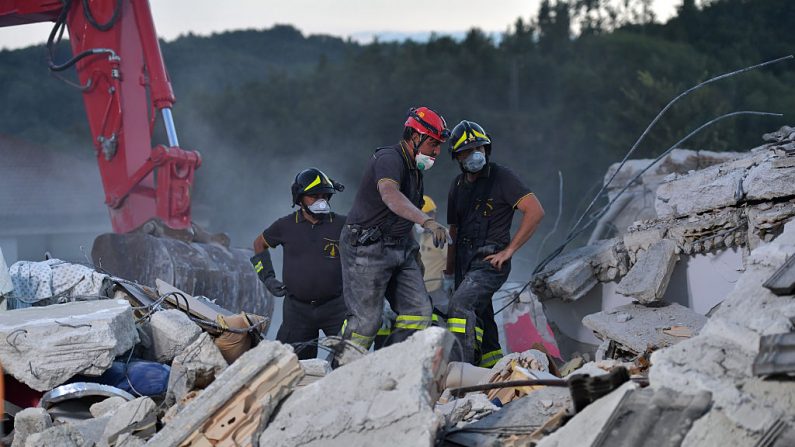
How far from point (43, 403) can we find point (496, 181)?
3.36m

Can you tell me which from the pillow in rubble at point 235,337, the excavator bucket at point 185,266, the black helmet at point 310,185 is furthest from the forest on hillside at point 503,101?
the pillow in rubble at point 235,337

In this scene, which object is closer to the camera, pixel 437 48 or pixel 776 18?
pixel 776 18

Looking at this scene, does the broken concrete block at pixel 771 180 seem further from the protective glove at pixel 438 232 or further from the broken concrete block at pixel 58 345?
the broken concrete block at pixel 58 345

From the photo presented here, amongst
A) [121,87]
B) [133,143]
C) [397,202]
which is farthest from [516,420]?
[121,87]

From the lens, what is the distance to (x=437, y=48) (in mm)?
32688

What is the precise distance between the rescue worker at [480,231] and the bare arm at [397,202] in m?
0.96

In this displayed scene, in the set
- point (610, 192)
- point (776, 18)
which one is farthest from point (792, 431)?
point (776, 18)

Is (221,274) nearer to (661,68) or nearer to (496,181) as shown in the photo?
(496,181)

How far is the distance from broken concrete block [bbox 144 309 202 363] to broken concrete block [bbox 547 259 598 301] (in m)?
3.01

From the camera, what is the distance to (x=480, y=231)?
740 centimetres

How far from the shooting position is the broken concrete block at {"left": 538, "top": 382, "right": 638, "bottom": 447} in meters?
3.78

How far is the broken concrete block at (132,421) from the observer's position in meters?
4.93

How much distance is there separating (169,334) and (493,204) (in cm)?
242

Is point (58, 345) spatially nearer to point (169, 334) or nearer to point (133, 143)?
point (169, 334)
